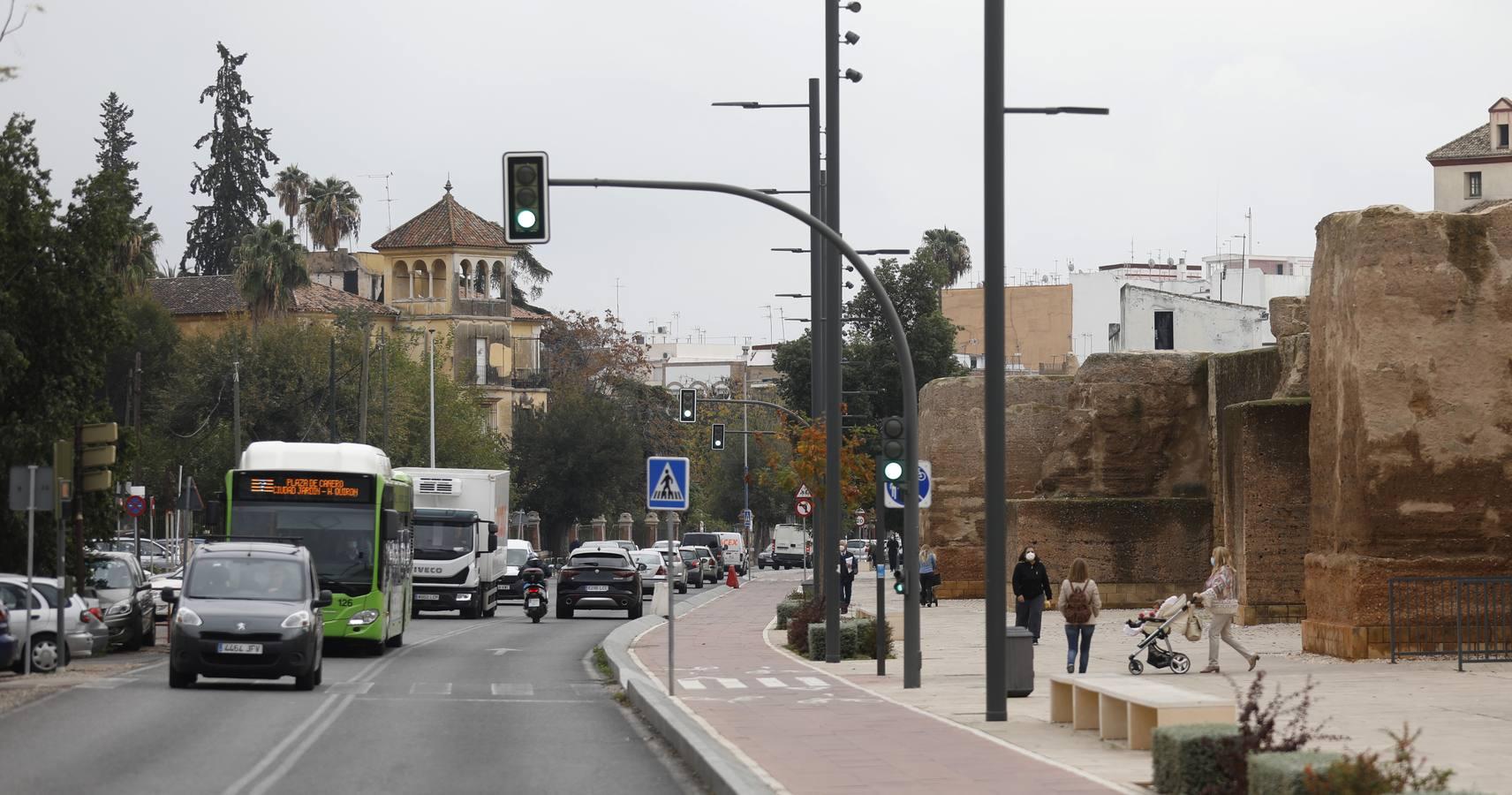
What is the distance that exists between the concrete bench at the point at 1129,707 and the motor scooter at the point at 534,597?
28316 mm

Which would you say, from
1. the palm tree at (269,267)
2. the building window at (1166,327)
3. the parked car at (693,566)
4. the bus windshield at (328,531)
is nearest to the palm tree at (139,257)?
the palm tree at (269,267)

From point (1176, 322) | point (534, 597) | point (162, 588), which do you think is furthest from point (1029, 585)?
point (1176, 322)

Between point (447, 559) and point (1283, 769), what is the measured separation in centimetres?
3813

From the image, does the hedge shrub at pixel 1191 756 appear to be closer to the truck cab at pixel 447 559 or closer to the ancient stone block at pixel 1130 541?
the ancient stone block at pixel 1130 541

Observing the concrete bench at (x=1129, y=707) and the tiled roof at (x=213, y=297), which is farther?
the tiled roof at (x=213, y=297)

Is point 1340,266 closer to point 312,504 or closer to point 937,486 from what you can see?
point 312,504

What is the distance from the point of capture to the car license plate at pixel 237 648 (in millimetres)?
23266

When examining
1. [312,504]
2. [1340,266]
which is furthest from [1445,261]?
[312,504]

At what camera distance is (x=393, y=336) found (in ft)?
312

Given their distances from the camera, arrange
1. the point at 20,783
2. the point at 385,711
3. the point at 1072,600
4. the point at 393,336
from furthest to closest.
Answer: the point at 393,336 < the point at 1072,600 < the point at 385,711 < the point at 20,783

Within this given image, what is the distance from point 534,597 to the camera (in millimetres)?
45656

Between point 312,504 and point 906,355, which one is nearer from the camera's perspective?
point 906,355

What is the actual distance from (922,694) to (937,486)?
109ft

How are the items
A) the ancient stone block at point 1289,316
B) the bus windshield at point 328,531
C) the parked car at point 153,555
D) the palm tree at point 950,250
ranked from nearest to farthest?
the bus windshield at point 328,531 → the ancient stone block at point 1289,316 → the parked car at point 153,555 → the palm tree at point 950,250
